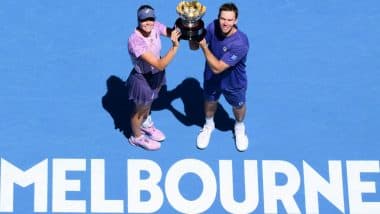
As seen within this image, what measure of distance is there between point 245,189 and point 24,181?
237 cm

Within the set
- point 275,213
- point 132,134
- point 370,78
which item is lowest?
point 275,213

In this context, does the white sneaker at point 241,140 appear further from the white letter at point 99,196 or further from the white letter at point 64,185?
the white letter at point 64,185

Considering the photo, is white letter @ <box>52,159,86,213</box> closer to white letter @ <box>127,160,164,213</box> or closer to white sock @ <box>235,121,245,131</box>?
white letter @ <box>127,160,164,213</box>

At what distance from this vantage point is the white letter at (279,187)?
8156mm

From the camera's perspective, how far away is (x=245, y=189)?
8.24 meters

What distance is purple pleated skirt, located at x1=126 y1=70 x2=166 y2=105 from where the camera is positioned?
7.68 meters

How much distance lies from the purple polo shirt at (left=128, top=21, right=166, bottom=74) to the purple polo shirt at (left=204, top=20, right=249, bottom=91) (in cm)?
51

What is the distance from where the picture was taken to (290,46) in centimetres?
937

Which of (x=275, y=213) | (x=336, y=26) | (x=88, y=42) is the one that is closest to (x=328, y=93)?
(x=336, y=26)

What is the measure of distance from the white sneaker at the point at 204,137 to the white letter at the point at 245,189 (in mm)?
272

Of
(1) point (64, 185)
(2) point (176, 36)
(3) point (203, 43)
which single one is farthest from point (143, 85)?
(1) point (64, 185)

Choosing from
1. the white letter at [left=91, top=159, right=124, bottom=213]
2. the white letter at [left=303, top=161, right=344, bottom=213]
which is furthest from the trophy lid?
the white letter at [left=303, top=161, right=344, bottom=213]

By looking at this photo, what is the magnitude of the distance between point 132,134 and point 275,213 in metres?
1.82

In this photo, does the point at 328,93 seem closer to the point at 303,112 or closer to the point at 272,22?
the point at 303,112
